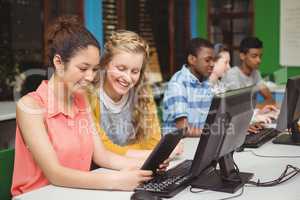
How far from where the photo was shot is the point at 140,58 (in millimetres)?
2072

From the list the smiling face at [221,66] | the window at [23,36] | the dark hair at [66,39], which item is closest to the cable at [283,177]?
the dark hair at [66,39]

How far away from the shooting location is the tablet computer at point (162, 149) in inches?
54.7

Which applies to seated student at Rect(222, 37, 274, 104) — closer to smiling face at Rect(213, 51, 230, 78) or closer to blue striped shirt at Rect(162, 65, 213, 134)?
smiling face at Rect(213, 51, 230, 78)

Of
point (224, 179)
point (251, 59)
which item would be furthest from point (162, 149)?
point (251, 59)

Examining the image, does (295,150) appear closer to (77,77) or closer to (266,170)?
(266,170)

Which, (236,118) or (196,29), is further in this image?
(196,29)

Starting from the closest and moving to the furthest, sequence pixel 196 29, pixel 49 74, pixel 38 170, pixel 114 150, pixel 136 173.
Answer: pixel 136 173, pixel 38 170, pixel 49 74, pixel 114 150, pixel 196 29

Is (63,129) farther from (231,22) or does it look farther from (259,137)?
(231,22)

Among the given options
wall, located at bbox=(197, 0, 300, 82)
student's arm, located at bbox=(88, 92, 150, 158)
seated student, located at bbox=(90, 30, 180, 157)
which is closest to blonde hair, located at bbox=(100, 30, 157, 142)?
seated student, located at bbox=(90, 30, 180, 157)

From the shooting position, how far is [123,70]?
2.07m

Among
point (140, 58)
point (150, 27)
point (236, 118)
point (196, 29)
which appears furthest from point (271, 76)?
point (236, 118)

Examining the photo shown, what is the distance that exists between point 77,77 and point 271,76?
167 inches

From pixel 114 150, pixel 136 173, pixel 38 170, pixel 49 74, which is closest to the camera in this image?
pixel 136 173

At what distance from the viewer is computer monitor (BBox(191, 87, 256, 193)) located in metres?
1.40
